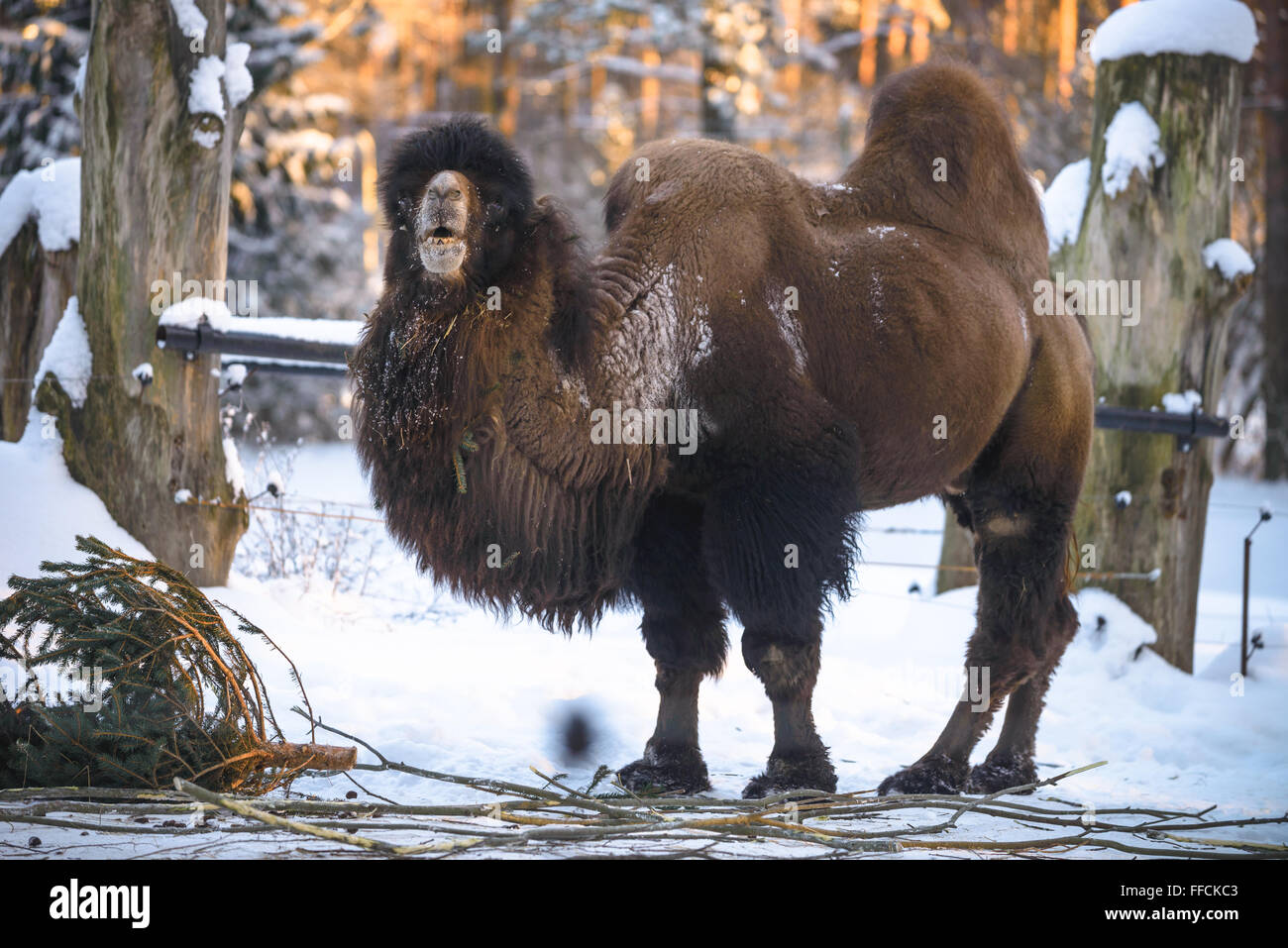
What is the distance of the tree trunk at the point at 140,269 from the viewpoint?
19.6 feet

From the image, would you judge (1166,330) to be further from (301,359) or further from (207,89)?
(207,89)

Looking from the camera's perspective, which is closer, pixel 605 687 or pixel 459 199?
pixel 459 199

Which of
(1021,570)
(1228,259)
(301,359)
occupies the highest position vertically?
(1228,259)

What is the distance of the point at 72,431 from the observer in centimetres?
598

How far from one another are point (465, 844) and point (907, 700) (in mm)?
3660

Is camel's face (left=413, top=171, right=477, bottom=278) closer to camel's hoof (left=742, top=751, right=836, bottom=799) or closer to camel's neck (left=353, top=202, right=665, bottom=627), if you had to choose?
camel's neck (left=353, top=202, right=665, bottom=627)

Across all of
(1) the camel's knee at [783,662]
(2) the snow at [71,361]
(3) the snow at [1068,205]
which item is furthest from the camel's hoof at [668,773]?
(3) the snow at [1068,205]

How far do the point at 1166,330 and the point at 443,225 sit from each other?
4.82 m

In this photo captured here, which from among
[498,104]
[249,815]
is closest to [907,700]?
[249,815]

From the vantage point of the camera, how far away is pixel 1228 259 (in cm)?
713

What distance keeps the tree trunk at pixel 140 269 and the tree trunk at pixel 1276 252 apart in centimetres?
1551

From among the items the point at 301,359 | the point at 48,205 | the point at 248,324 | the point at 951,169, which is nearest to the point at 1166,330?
the point at 951,169

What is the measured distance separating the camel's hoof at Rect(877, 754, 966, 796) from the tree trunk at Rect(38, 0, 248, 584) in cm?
335
